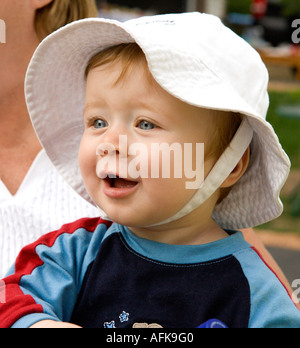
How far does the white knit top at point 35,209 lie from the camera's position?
1.87 metres

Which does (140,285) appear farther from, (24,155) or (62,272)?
(24,155)

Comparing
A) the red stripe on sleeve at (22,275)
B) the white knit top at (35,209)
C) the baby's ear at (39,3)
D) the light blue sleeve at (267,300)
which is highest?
the baby's ear at (39,3)

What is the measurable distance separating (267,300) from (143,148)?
438mm

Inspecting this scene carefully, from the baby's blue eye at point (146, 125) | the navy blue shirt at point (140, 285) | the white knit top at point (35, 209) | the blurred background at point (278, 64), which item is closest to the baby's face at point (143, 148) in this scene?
the baby's blue eye at point (146, 125)

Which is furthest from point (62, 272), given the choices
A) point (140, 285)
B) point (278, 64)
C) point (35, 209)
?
point (278, 64)

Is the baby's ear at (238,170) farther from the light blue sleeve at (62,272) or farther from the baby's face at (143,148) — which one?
the light blue sleeve at (62,272)

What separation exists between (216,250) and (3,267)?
62 cm

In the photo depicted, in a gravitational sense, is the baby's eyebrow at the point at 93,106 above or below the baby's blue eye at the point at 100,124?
above

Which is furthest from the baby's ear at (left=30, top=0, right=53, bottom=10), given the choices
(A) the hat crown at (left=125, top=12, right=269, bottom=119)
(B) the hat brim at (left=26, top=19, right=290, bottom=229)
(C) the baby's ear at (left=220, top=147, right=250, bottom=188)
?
(C) the baby's ear at (left=220, top=147, right=250, bottom=188)

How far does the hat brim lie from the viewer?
1422 mm

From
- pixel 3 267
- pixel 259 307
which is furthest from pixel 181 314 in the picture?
pixel 3 267

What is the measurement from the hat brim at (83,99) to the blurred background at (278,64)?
1.13m

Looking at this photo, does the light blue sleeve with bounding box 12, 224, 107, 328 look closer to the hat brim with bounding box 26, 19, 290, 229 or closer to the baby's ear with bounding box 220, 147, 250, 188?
the hat brim with bounding box 26, 19, 290, 229

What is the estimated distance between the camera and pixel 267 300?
1.47 metres
